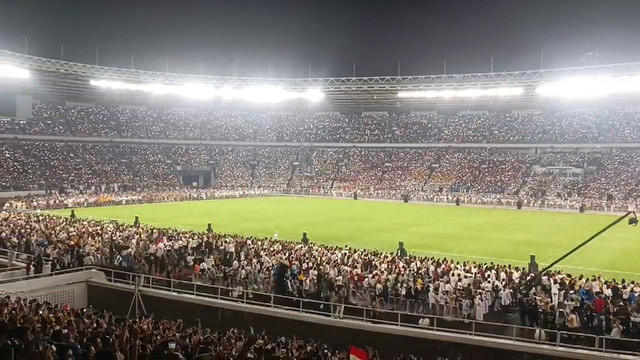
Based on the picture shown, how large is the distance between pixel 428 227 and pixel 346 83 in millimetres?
28215

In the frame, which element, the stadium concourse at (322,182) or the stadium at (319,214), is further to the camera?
the stadium concourse at (322,182)

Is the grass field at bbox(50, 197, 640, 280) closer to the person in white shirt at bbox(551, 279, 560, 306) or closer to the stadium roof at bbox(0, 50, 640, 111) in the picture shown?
the person in white shirt at bbox(551, 279, 560, 306)

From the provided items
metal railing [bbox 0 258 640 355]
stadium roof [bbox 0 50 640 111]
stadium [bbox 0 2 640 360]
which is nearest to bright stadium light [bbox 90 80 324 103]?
stadium [bbox 0 2 640 360]


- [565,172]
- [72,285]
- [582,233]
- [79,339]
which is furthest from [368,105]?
[79,339]

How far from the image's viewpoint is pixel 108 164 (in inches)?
2346

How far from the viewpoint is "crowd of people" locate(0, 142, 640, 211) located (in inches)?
1977

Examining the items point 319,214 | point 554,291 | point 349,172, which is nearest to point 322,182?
point 349,172

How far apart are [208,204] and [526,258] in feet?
106

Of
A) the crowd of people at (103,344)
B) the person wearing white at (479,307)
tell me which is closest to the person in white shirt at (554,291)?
the person wearing white at (479,307)

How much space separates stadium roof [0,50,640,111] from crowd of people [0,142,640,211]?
5675 millimetres

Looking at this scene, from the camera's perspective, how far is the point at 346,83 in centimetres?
5950

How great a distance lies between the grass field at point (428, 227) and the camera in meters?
26.2

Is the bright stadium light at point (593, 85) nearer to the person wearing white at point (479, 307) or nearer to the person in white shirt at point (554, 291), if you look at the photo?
the person in white shirt at point (554, 291)

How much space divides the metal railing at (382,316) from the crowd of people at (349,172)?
32.4 m
